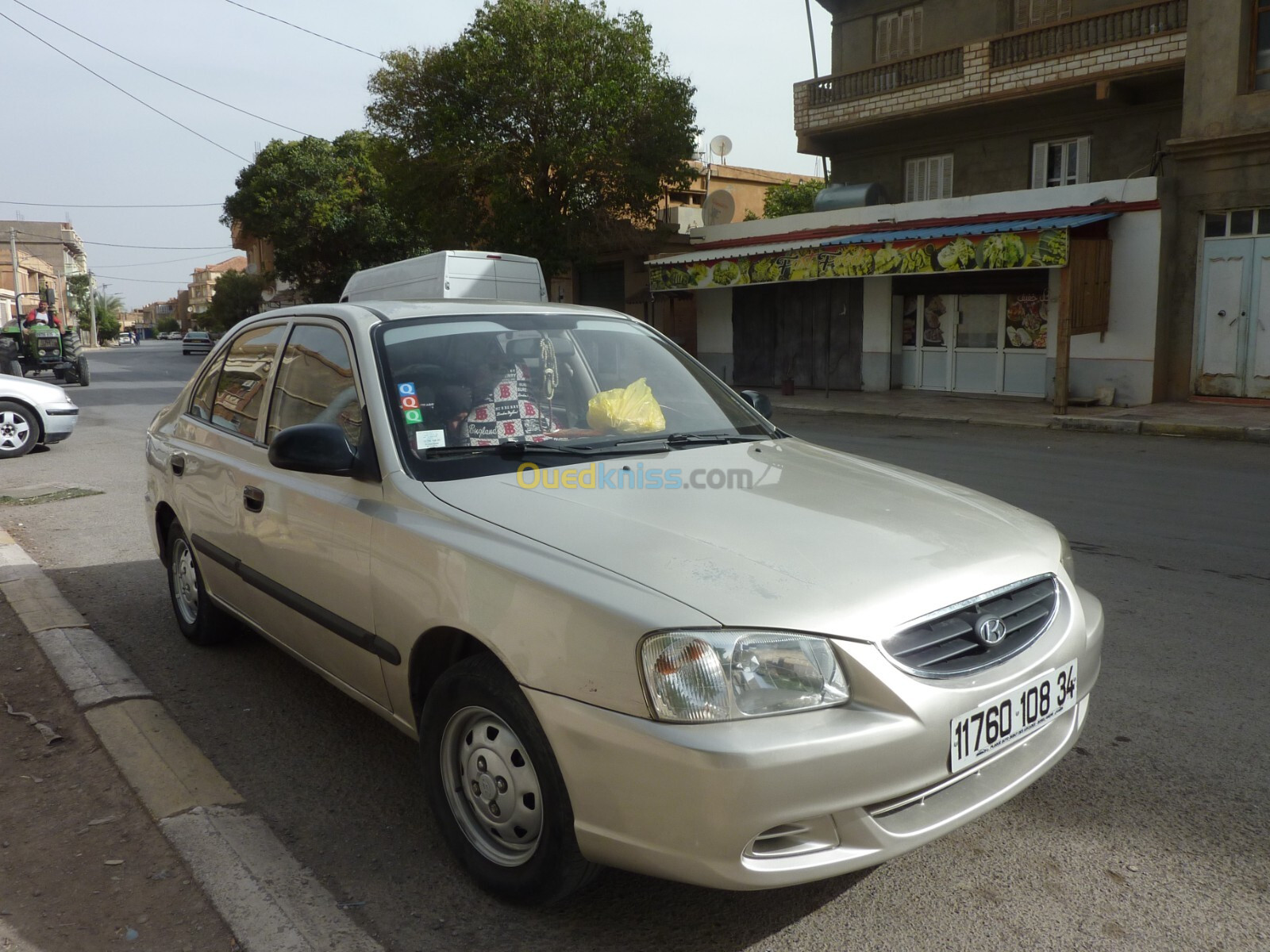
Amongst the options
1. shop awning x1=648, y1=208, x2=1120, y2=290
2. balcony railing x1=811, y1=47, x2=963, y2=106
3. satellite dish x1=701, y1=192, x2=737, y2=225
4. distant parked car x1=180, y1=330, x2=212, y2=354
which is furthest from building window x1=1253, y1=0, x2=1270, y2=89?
distant parked car x1=180, y1=330, x2=212, y2=354

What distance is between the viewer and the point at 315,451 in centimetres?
309

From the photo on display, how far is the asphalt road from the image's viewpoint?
2.53m

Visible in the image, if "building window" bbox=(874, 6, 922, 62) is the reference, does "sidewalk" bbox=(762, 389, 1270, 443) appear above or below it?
below

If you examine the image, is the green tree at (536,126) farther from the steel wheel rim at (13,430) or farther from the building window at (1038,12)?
the steel wheel rim at (13,430)

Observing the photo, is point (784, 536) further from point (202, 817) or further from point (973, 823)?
point (202, 817)

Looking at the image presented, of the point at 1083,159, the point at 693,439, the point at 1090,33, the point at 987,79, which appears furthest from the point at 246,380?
the point at 1083,159

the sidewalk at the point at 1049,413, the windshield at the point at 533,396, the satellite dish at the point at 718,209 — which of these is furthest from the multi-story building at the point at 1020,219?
the windshield at the point at 533,396

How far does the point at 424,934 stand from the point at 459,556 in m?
0.94

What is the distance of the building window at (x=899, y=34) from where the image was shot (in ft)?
71.8

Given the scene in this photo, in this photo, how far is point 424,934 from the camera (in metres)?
2.56

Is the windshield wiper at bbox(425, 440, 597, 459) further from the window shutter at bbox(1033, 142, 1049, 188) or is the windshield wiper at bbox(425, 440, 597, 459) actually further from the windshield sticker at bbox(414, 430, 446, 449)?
the window shutter at bbox(1033, 142, 1049, 188)

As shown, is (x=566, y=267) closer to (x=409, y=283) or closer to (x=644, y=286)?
(x=644, y=286)

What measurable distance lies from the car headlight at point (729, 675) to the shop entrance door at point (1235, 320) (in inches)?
661

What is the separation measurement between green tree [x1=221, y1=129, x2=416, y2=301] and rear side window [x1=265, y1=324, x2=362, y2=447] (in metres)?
36.8
